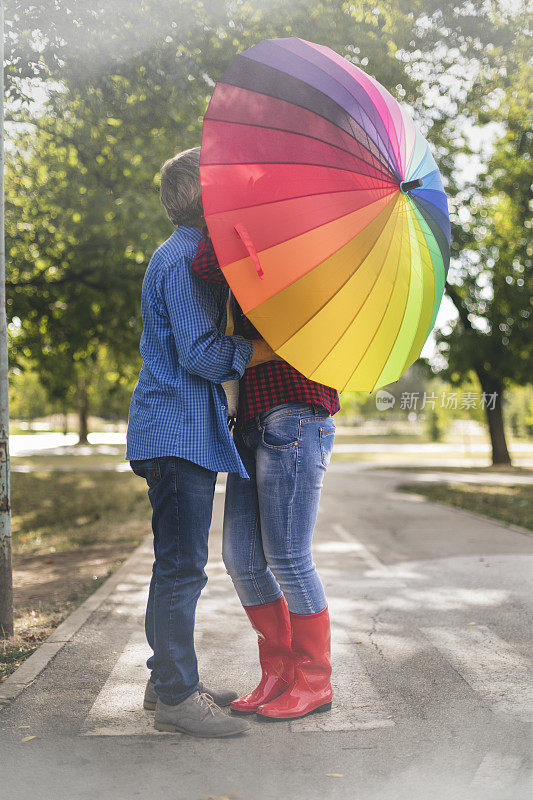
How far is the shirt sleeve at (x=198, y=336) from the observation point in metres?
2.91

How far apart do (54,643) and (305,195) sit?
2904mm

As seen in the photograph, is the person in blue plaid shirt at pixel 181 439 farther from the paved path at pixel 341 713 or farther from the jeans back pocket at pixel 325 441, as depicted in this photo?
the jeans back pocket at pixel 325 441

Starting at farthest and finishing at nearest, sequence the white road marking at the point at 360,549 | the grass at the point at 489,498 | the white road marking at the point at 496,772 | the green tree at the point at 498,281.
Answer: the green tree at the point at 498,281
the grass at the point at 489,498
the white road marking at the point at 360,549
the white road marking at the point at 496,772

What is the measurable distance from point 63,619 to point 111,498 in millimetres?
10010

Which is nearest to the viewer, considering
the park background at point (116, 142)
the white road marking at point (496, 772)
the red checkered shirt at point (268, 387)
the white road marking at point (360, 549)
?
the white road marking at point (496, 772)

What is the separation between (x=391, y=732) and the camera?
302cm

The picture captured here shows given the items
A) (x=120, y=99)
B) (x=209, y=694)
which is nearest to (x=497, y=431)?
(x=120, y=99)

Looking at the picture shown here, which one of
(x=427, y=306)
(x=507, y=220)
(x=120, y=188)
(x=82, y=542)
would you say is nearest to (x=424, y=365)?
(x=507, y=220)

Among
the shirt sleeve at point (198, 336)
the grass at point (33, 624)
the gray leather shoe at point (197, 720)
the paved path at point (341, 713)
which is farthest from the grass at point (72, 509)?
the shirt sleeve at point (198, 336)

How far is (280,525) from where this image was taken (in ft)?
10.4

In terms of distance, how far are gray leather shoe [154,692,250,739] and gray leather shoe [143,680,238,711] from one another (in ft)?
0.65

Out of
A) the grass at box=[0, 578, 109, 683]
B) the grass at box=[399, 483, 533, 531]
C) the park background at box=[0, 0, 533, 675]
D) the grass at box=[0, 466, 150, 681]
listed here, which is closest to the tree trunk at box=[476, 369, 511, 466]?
the park background at box=[0, 0, 533, 675]

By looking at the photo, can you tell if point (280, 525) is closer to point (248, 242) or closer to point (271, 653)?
point (271, 653)

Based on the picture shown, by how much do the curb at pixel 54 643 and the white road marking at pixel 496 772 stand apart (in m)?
2.00
